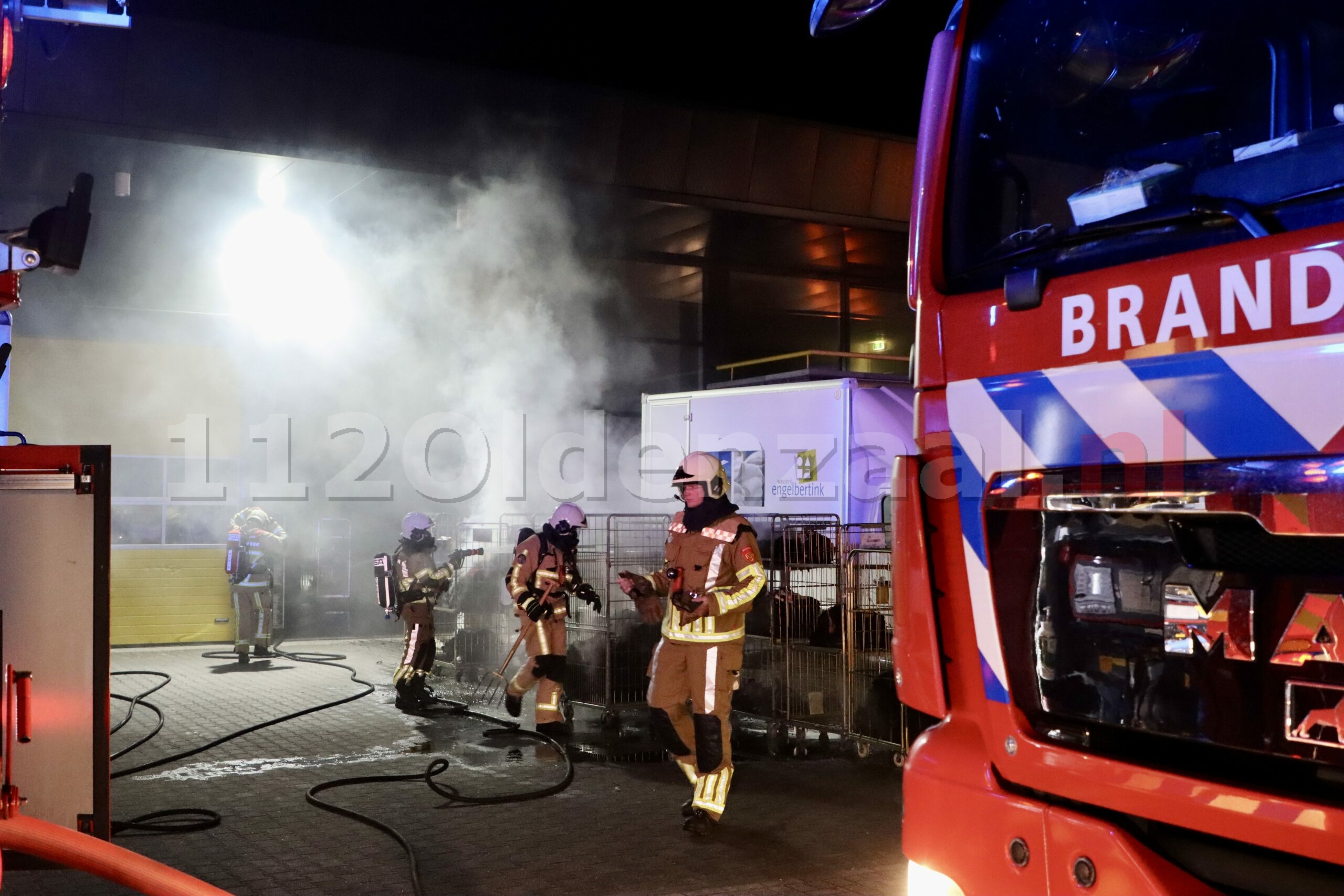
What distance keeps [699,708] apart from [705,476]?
1263 millimetres

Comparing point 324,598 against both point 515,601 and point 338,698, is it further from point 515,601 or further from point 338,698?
point 515,601

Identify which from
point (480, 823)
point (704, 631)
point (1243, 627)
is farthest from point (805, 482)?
point (1243, 627)

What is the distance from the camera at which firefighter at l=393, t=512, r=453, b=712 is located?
942 cm

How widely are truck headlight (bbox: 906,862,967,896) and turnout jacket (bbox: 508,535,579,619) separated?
5.74m

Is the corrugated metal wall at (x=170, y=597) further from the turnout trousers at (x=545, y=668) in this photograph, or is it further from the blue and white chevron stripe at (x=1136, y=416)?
the blue and white chevron stripe at (x=1136, y=416)

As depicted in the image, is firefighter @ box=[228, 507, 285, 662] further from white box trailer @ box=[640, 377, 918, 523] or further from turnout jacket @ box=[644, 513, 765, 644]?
turnout jacket @ box=[644, 513, 765, 644]

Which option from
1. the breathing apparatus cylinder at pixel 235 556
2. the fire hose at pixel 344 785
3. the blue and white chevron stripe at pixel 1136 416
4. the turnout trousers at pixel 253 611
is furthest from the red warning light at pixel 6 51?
the turnout trousers at pixel 253 611

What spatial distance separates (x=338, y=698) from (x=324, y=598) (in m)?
5.73

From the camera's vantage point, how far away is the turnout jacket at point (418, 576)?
9586 millimetres

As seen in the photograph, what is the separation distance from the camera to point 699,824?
18.8 ft

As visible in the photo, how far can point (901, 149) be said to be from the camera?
54.0 ft

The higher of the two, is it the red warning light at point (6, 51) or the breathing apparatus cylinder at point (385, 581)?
the red warning light at point (6, 51)

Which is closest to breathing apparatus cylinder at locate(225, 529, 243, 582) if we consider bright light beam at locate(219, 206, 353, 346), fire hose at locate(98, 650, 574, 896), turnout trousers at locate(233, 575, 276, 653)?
turnout trousers at locate(233, 575, 276, 653)

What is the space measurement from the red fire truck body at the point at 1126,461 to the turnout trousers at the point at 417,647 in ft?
24.0
